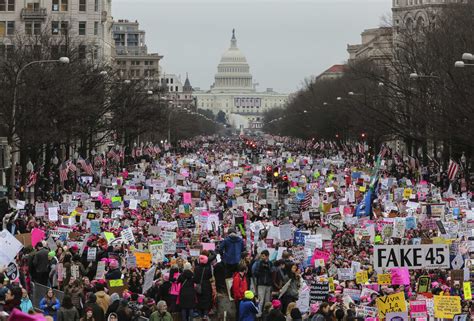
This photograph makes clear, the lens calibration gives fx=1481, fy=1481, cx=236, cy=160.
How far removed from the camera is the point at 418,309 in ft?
69.7

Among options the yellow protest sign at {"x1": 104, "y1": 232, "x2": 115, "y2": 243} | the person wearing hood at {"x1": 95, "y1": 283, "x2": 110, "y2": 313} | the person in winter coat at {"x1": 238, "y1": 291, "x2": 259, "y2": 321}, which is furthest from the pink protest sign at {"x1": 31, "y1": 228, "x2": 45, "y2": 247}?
the person in winter coat at {"x1": 238, "y1": 291, "x2": 259, "y2": 321}

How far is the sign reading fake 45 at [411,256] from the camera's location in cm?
2267

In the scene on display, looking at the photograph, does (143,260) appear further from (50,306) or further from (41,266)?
(50,306)

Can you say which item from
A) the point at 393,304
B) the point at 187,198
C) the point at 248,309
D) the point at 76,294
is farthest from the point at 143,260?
the point at 187,198

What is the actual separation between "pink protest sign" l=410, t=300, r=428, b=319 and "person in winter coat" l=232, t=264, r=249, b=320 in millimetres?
2799

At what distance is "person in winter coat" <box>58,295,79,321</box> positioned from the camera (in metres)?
19.2

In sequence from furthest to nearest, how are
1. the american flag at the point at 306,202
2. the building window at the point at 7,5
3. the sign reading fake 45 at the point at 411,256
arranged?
the building window at the point at 7,5, the american flag at the point at 306,202, the sign reading fake 45 at the point at 411,256

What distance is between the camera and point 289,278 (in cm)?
2322

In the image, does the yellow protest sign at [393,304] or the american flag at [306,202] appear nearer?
the yellow protest sign at [393,304]

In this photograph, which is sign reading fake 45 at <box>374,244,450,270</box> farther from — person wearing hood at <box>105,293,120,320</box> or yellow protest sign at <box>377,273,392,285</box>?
person wearing hood at <box>105,293,120,320</box>

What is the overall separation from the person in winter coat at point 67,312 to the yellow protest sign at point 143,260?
22.7 ft

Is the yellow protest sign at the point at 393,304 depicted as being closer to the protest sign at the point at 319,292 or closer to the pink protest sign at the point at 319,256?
the protest sign at the point at 319,292

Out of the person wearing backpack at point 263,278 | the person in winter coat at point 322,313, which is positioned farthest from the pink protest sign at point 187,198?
the person in winter coat at point 322,313

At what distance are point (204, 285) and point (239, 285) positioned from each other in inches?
24.0
